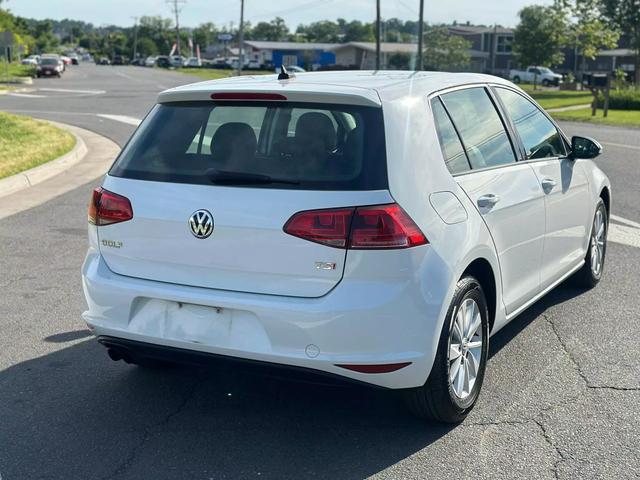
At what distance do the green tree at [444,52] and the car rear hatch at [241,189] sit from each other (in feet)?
210

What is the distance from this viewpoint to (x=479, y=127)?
4875 millimetres

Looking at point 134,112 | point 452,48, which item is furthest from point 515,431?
point 452,48

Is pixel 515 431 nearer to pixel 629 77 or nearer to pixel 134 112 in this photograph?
pixel 134 112

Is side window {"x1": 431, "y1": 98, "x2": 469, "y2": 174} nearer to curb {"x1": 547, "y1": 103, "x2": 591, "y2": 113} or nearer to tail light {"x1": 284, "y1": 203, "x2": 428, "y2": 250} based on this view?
tail light {"x1": 284, "y1": 203, "x2": 428, "y2": 250}

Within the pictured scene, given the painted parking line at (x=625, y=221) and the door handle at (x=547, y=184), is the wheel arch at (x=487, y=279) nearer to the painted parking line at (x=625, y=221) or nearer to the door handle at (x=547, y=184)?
the door handle at (x=547, y=184)

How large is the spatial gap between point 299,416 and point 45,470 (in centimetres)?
127

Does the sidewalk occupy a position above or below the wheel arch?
below

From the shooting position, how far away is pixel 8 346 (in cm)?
545

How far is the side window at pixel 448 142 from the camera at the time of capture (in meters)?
4.36

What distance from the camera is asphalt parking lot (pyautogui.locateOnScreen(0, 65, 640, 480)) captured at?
387 cm

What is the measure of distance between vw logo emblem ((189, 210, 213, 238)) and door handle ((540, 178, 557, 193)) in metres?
2.35

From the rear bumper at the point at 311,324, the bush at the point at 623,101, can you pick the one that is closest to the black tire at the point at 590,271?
the rear bumper at the point at 311,324

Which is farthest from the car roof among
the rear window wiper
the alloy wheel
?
the alloy wheel

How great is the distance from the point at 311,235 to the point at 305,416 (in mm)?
1124
